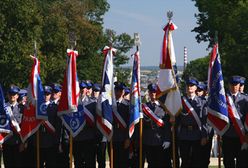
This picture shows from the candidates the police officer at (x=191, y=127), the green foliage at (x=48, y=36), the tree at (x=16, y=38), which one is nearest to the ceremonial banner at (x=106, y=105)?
the police officer at (x=191, y=127)

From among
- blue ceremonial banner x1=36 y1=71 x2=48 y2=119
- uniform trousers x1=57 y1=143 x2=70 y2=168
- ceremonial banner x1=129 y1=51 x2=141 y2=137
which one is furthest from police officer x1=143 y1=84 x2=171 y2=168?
blue ceremonial banner x1=36 y1=71 x2=48 y2=119

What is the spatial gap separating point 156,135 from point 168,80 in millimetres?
1143

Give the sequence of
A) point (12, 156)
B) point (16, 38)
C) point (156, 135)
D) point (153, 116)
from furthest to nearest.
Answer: point (16, 38) → point (12, 156) → point (156, 135) → point (153, 116)

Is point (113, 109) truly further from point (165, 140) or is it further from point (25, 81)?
point (25, 81)

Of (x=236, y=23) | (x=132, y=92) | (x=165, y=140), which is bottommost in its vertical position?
(x=165, y=140)

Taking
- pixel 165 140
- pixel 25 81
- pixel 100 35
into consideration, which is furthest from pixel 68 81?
pixel 100 35

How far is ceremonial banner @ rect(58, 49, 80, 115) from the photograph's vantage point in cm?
1262

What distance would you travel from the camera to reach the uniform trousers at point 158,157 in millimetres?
12859

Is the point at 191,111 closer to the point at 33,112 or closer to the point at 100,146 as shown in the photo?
the point at 100,146

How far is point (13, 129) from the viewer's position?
1323 centimetres

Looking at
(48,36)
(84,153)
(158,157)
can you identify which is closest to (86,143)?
(84,153)

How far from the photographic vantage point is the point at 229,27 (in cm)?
4141

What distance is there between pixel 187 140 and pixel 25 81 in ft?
83.6

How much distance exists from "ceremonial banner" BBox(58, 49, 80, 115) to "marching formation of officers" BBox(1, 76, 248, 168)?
388 millimetres
